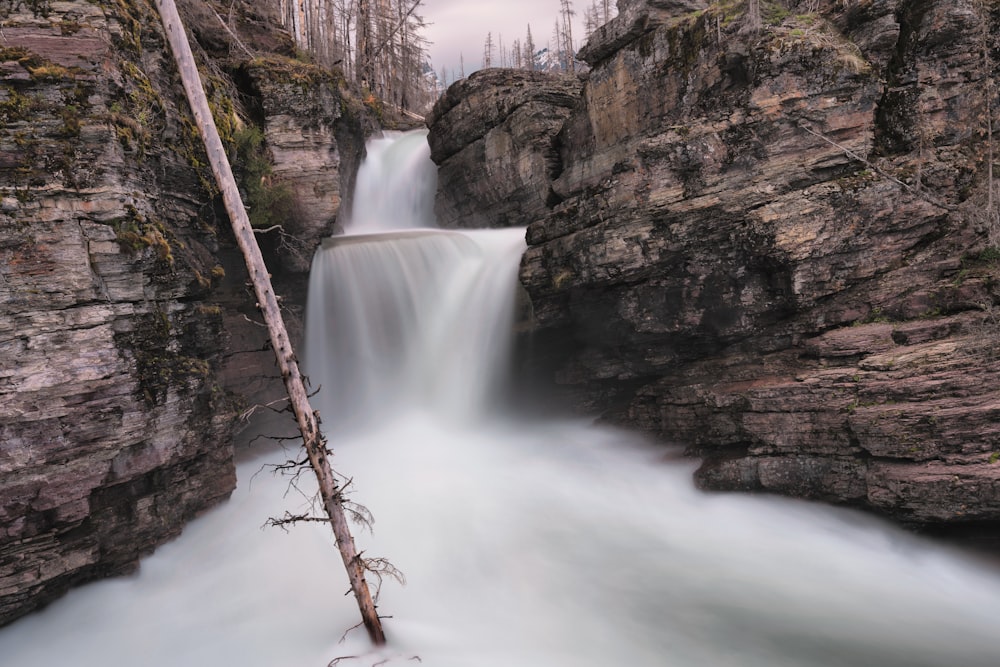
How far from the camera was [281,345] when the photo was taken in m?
5.34

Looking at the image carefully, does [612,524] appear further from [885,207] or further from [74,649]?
[74,649]

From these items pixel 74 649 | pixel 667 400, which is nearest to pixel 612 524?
pixel 667 400

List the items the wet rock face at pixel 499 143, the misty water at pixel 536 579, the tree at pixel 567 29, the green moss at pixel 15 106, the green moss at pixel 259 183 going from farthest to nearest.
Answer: the tree at pixel 567 29, the wet rock face at pixel 499 143, the green moss at pixel 259 183, the green moss at pixel 15 106, the misty water at pixel 536 579

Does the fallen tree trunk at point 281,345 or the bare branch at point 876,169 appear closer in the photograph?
the fallen tree trunk at point 281,345

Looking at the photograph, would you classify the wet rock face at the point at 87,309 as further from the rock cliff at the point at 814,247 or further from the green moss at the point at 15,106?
the rock cliff at the point at 814,247

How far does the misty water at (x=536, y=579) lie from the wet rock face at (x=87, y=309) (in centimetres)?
96

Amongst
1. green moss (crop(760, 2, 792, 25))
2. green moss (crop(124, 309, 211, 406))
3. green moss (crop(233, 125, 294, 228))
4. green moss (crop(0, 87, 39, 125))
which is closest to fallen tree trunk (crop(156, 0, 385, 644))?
green moss (crop(0, 87, 39, 125))

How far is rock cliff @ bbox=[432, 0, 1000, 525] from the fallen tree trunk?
5.94 meters

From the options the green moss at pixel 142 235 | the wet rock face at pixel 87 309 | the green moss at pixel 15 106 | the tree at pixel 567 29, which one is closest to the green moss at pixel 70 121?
the wet rock face at pixel 87 309

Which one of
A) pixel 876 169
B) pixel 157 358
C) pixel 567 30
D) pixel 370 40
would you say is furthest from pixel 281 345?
pixel 567 30

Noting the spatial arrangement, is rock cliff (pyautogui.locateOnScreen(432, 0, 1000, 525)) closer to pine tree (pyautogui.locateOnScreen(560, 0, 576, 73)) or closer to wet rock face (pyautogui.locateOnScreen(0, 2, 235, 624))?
wet rock face (pyautogui.locateOnScreen(0, 2, 235, 624))

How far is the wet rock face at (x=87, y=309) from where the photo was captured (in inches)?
233

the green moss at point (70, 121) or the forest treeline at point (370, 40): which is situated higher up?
the forest treeline at point (370, 40)

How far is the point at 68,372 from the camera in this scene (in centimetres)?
608
